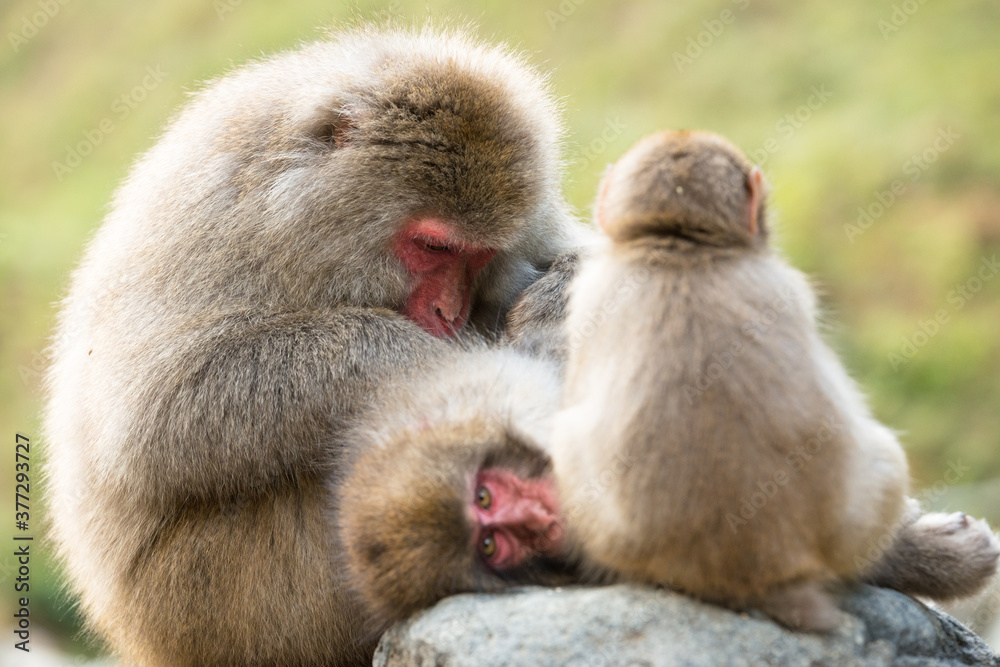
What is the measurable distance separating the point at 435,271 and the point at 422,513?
50.8 inches

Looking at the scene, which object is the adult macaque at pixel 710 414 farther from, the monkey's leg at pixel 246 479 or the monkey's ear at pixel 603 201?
the monkey's leg at pixel 246 479

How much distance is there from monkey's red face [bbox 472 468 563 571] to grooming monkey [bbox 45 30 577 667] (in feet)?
1.15

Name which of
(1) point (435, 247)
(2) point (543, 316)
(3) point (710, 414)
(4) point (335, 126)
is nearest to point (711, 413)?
(3) point (710, 414)

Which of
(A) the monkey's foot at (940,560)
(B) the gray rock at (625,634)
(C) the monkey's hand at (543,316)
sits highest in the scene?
(C) the monkey's hand at (543,316)

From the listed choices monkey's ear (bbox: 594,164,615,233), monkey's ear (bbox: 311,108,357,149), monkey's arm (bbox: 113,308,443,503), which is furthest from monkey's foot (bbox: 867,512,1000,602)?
monkey's ear (bbox: 311,108,357,149)

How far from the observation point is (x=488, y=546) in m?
3.03

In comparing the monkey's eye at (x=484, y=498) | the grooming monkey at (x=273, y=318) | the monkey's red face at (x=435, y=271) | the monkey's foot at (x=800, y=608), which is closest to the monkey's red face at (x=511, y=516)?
the monkey's eye at (x=484, y=498)

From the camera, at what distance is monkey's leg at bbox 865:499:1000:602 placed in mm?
3312

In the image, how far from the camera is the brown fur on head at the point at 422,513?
9.50 ft

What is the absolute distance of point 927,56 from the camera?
31.3 feet

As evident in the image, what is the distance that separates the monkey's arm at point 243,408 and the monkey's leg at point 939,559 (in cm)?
171

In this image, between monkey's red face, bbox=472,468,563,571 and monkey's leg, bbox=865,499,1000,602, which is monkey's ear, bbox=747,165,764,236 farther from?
monkey's leg, bbox=865,499,1000,602

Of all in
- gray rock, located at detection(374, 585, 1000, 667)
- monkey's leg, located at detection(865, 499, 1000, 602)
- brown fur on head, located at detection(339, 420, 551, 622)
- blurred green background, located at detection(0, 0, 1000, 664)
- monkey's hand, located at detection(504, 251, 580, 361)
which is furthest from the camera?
blurred green background, located at detection(0, 0, 1000, 664)

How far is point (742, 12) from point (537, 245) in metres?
6.88
